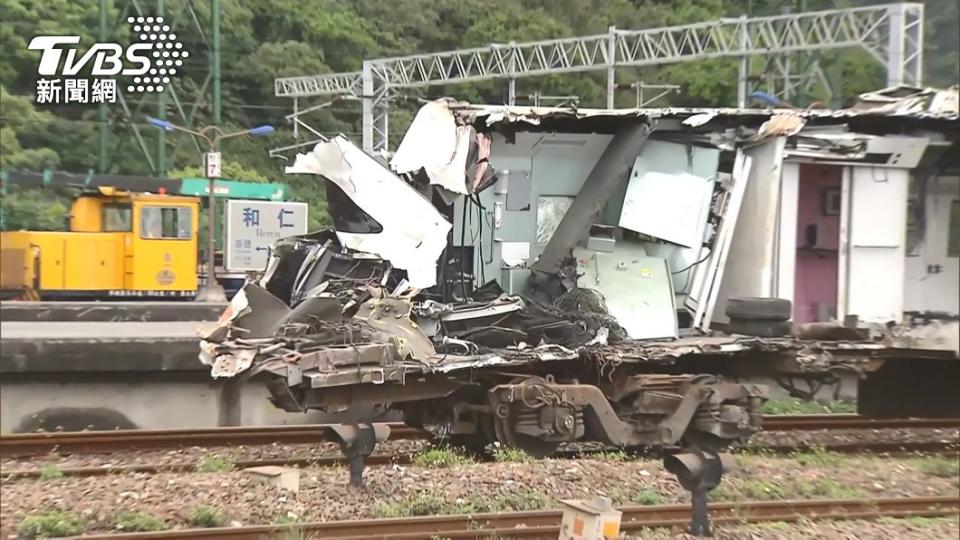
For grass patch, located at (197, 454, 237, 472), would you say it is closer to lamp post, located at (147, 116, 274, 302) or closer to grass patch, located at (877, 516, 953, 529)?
grass patch, located at (877, 516, 953, 529)

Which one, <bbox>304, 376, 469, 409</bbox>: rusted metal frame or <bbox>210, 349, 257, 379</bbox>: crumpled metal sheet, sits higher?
<bbox>210, 349, 257, 379</bbox>: crumpled metal sheet

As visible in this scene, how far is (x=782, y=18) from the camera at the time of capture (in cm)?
1725

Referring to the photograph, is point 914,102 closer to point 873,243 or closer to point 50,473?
point 873,243

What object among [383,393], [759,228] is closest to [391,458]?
[383,393]

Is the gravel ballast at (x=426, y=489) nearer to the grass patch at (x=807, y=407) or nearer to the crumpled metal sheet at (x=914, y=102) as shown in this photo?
the grass patch at (x=807, y=407)

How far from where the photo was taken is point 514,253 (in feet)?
25.2

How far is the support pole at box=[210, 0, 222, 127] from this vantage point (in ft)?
59.4

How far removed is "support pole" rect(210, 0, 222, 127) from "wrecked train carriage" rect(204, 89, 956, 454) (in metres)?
12.3

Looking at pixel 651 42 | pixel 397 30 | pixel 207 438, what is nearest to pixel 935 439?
pixel 207 438

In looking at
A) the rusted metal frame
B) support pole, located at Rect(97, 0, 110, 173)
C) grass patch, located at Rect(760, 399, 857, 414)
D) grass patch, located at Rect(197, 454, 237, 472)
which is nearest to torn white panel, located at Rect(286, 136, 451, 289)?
the rusted metal frame

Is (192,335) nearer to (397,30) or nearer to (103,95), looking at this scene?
(103,95)

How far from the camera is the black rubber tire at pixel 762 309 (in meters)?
7.21

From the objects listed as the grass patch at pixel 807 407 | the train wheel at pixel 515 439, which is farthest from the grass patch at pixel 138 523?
the grass patch at pixel 807 407

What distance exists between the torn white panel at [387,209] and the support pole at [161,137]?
8933 millimetres
